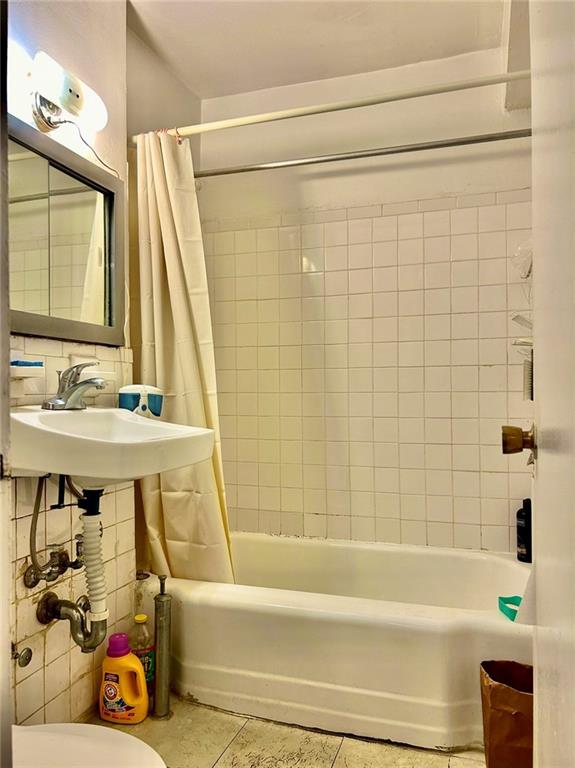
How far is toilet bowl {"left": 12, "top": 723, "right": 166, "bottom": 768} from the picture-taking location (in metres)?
1.09

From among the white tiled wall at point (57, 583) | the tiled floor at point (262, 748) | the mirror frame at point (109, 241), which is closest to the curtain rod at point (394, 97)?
the mirror frame at point (109, 241)

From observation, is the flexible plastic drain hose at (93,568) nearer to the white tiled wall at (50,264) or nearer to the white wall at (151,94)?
the white tiled wall at (50,264)

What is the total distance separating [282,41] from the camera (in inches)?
81.3

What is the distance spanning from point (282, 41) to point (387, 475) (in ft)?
5.79

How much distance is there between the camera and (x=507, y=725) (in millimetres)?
1262

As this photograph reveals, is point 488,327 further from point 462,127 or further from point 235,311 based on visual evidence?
point 235,311

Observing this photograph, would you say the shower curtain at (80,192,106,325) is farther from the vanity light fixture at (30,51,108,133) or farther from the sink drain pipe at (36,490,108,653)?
the sink drain pipe at (36,490,108,653)

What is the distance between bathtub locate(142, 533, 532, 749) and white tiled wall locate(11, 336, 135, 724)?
17 centimetres

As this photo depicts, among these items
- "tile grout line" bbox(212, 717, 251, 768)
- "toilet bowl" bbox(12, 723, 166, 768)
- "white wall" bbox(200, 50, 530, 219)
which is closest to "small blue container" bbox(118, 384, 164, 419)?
"toilet bowl" bbox(12, 723, 166, 768)

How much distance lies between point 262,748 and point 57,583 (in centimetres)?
72

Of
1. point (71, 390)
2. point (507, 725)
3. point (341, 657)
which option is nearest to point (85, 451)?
point (71, 390)

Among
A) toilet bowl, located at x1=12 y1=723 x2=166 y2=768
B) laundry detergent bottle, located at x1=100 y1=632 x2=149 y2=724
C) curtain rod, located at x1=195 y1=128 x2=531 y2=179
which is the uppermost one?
curtain rod, located at x1=195 y1=128 x2=531 y2=179

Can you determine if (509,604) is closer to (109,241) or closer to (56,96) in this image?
(109,241)

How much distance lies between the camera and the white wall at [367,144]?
2104 millimetres
